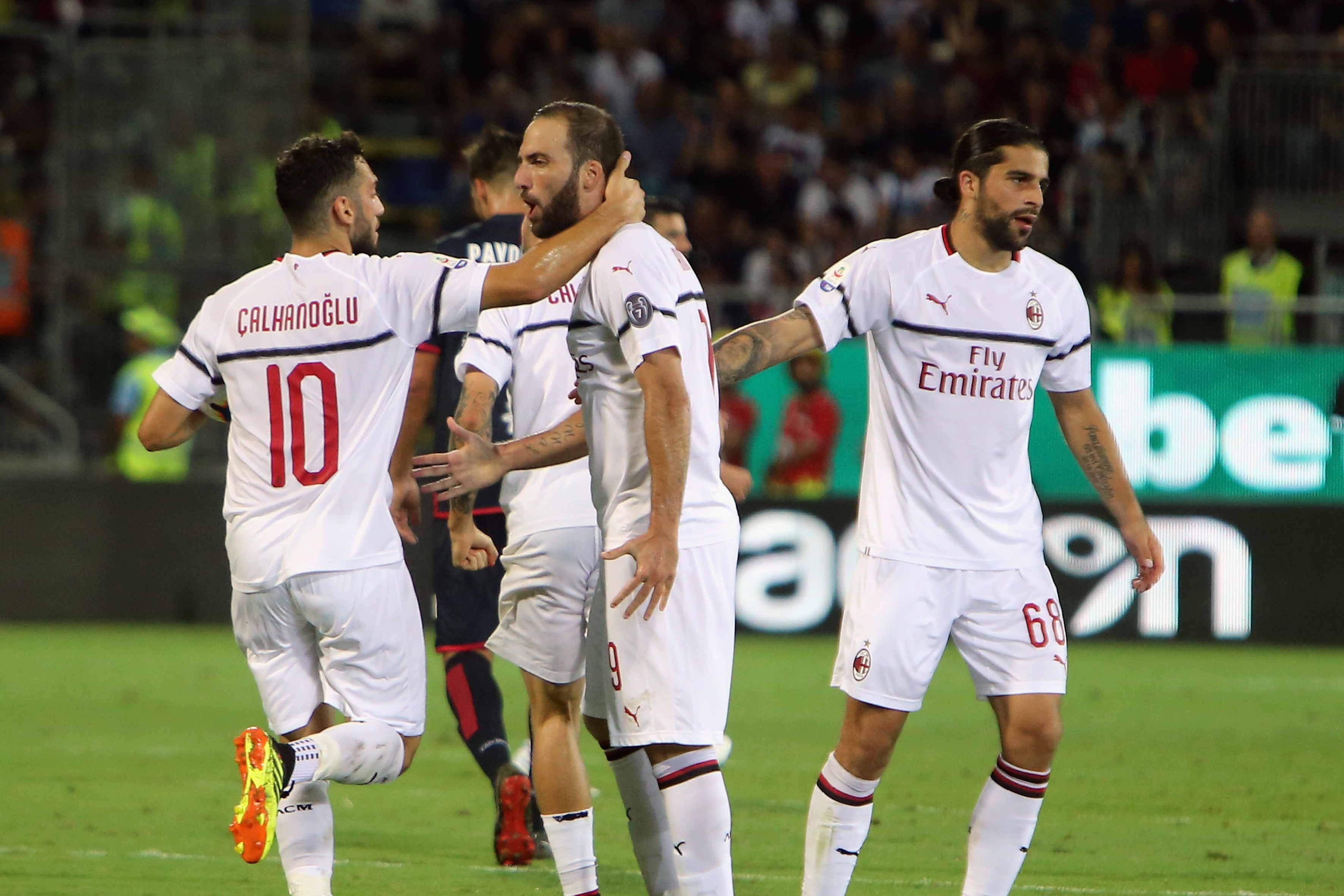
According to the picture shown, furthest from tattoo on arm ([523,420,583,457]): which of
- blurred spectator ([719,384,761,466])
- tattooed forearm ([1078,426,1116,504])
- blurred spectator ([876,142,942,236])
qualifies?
blurred spectator ([876,142,942,236])

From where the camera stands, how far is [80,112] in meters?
15.8

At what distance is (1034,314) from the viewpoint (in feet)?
16.8

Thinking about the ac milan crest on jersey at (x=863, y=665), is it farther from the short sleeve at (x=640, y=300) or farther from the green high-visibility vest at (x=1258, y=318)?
the green high-visibility vest at (x=1258, y=318)

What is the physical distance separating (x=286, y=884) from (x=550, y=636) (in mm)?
1353

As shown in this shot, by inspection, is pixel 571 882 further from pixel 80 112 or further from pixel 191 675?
pixel 80 112

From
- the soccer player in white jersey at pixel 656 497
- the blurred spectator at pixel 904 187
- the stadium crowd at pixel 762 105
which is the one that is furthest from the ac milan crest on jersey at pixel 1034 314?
the blurred spectator at pixel 904 187

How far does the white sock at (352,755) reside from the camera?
468 cm

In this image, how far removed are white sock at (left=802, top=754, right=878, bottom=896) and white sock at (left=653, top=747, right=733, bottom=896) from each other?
0.48 meters

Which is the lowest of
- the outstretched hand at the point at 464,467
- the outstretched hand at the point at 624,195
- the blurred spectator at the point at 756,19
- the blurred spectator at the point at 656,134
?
the outstretched hand at the point at 464,467

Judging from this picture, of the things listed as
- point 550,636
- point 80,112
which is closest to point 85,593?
point 80,112

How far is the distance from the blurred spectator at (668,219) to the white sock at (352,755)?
2339 mm

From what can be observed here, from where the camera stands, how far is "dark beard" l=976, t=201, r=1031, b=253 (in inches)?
200

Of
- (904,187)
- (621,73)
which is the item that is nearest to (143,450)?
(621,73)

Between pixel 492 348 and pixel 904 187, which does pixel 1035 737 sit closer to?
pixel 492 348
